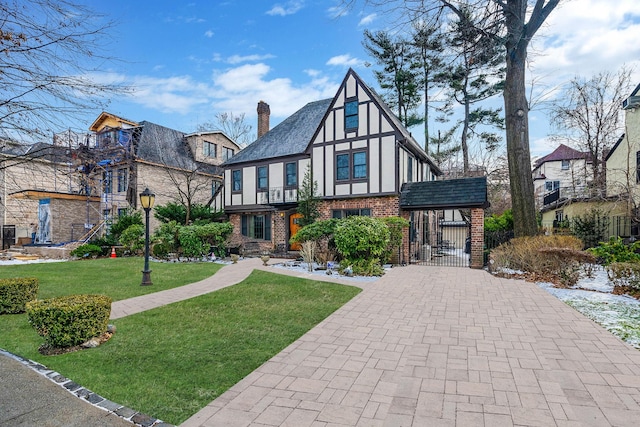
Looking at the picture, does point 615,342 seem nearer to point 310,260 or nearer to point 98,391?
point 98,391

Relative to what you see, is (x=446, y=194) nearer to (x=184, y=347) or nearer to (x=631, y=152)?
(x=631, y=152)

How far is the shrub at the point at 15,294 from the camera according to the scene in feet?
20.2

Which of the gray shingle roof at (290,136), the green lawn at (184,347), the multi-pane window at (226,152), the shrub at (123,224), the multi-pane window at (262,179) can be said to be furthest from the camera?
the multi-pane window at (226,152)

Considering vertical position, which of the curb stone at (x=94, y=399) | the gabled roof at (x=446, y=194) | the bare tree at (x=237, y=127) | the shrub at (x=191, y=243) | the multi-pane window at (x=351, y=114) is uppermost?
the bare tree at (x=237, y=127)

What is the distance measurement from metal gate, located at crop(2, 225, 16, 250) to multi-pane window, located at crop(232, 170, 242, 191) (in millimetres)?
14759

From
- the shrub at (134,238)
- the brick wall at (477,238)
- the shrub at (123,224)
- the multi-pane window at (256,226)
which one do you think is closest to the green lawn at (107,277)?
the shrub at (134,238)

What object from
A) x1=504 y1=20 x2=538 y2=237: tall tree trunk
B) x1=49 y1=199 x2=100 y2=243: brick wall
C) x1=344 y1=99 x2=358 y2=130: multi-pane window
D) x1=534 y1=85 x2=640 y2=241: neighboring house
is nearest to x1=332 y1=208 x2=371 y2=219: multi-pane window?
x1=344 y1=99 x2=358 y2=130: multi-pane window

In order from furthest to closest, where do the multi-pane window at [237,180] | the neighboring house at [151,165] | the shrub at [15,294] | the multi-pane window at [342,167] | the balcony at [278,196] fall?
the neighboring house at [151,165] < the multi-pane window at [237,180] < the balcony at [278,196] < the multi-pane window at [342,167] < the shrub at [15,294]

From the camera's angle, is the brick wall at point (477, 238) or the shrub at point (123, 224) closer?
the brick wall at point (477, 238)

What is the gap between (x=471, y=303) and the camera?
6949 millimetres

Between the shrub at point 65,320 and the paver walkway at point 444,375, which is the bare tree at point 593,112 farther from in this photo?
the shrub at point 65,320

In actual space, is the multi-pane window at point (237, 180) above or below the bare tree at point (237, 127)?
below

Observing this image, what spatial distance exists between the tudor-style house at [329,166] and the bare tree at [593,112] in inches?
365

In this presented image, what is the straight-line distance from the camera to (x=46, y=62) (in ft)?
13.6
